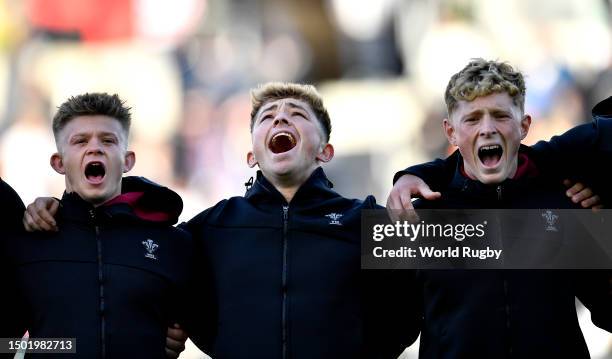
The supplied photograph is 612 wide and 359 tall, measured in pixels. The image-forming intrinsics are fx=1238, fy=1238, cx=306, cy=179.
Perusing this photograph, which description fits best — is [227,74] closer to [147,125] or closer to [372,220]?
[147,125]

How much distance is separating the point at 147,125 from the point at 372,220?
1019 cm

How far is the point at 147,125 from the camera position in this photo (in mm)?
14469

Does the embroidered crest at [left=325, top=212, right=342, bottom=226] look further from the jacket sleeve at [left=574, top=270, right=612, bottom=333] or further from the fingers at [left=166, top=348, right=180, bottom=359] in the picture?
the jacket sleeve at [left=574, top=270, right=612, bottom=333]

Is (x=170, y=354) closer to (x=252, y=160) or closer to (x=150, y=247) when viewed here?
(x=150, y=247)

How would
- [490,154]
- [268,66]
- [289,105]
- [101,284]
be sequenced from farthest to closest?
[268,66] < [289,105] < [490,154] < [101,284]

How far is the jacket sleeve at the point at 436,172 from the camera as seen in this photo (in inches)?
177

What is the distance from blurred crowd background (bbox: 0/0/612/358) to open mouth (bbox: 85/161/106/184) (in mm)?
8715

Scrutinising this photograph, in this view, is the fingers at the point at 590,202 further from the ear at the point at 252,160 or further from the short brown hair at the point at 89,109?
the short brown hair at the point at 89,109

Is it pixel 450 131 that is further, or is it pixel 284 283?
pixel 450 131

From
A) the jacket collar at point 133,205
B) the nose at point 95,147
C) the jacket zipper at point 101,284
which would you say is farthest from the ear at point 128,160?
the jacket zipper at point 101,284

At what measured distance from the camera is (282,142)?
4.71m

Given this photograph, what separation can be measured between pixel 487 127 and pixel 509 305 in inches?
25.3

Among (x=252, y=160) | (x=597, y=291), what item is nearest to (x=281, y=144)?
(x=252, y=160)

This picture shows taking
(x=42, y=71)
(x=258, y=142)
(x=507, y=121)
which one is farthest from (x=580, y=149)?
(x=42, y=71)
